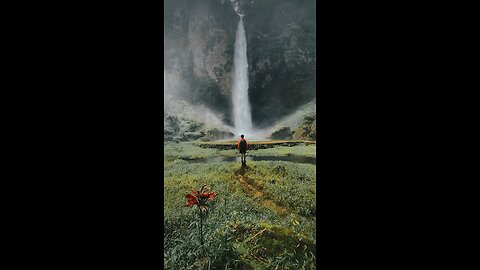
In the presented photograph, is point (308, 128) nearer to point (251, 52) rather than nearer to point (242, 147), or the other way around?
point (242, 147)

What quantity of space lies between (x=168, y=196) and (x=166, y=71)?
2.72ft

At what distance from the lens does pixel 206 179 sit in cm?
235

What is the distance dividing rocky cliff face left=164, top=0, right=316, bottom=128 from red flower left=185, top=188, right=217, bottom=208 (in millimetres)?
564

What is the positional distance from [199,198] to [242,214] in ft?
0.98

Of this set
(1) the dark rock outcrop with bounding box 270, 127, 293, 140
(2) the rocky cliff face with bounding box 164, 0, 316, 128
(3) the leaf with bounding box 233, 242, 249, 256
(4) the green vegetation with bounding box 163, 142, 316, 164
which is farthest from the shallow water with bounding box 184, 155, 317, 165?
(3) the leaf with bounding box 233, 242, 249, 256

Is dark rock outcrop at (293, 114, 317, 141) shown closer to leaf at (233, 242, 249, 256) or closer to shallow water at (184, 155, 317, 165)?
shallow water at (184, 155, 317, 165)

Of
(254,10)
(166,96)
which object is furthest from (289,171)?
(254,10)

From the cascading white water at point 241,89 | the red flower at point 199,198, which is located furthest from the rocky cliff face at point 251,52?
the red flower at point 199,198

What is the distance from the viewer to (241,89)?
253cm

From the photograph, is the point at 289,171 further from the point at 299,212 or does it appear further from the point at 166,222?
the point at 166,222

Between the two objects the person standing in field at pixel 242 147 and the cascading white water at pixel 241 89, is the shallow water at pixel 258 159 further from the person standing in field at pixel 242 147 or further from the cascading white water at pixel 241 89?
the cascading white water at pixel 241 89

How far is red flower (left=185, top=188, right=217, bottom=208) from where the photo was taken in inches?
90.2

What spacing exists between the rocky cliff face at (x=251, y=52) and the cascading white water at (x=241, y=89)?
4 centimetres

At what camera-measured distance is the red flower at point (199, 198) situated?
7.52 feet
